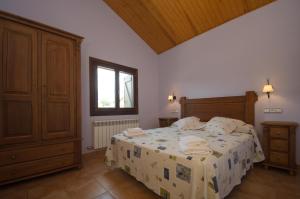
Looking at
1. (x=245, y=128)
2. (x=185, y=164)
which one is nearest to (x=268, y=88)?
(x=245, y=128)

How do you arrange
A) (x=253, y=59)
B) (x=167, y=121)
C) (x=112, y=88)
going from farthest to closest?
(x=167, y=121), (x=112, y=88), (x=253, y=59)

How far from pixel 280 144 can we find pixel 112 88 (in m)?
3.51

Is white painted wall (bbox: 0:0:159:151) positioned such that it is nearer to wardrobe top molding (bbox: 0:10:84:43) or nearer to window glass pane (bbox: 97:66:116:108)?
window glass pane (bbox: 97:66:116:108)

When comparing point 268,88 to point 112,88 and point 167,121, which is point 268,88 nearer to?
point 167,121

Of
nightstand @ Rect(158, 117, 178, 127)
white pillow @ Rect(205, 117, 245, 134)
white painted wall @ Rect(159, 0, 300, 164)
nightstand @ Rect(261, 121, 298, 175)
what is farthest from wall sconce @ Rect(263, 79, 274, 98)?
nightstand @ Rect(158, 117, 178, 127)

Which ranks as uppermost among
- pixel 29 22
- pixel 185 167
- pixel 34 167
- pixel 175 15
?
pixel 175 15

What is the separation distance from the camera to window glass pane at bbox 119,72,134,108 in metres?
3.96

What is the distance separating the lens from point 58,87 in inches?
90.9

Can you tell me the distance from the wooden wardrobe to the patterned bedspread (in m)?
0.94

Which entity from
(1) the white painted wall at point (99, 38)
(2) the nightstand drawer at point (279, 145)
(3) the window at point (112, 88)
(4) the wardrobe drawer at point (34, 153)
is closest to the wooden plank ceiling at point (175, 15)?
(1) the white painted wall at point (99, 38)

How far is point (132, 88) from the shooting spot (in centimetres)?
425

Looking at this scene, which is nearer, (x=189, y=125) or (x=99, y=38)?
(x=189, y=125)

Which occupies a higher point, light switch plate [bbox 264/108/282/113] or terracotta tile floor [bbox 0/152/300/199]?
light switch plate [bbox 264/108/282/113]

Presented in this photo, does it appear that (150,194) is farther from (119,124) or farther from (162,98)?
(162,98)
